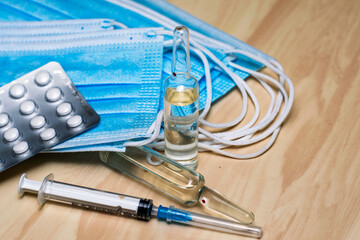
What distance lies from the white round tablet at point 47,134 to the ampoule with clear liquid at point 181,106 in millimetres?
147

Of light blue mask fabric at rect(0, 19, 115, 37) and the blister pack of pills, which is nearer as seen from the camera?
the blister pack of pills

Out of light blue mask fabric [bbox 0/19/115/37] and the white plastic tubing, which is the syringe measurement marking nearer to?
the white plastic tubing

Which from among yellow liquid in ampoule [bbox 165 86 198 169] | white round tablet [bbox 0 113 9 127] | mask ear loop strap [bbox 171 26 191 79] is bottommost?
white round tablet [bbox 0 113 9 127]

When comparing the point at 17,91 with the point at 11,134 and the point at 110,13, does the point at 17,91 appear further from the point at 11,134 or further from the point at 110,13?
the point at 110,13

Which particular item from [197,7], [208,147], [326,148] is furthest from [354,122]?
[197,7]

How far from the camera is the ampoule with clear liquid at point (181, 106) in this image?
0.57 meters

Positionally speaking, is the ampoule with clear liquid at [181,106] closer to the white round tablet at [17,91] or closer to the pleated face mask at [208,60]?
the pleated face mask at [208,60]

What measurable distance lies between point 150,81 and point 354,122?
0.30m

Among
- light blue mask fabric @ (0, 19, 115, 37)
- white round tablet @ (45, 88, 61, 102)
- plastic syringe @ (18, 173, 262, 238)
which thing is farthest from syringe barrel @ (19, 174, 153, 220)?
light blue mask fabric @ (0, 19, 115, 37)

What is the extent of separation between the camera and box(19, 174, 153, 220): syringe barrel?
0.58 metres

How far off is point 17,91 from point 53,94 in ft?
0.16

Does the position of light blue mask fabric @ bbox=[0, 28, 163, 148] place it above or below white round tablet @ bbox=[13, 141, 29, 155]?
above

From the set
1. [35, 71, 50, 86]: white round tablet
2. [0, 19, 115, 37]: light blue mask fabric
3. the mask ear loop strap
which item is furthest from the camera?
[0, 19, 115, 37]: light blue mask fabric

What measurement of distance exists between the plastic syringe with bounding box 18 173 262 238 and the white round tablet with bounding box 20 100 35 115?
10 centimetres
